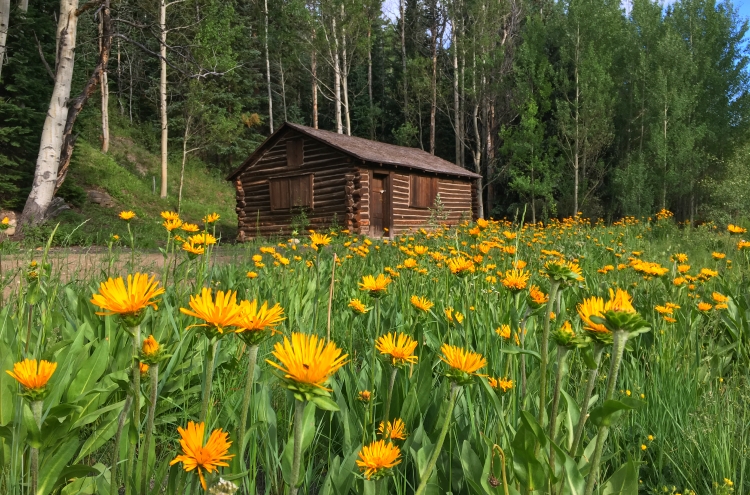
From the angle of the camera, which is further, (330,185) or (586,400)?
(330,185)

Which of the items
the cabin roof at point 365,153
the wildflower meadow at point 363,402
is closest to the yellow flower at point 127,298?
the wildflower meadow at point 363,402

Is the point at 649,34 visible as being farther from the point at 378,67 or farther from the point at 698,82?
the point at 378,67

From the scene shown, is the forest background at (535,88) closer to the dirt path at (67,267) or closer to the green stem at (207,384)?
the dirt path at (67,267)

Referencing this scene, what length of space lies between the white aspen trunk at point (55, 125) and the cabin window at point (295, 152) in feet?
22.2

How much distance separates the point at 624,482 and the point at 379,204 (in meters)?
14.6

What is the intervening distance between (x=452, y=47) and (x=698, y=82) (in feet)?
40.0

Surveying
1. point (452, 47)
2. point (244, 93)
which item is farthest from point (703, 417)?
point (244, 93)

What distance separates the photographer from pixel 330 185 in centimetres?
1485

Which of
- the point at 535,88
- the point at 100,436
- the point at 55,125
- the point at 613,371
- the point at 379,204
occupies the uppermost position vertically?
the point at 535,88

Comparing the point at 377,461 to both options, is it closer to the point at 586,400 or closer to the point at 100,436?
the point at 586,400

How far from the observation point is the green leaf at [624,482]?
0.93m

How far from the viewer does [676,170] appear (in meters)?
19.6

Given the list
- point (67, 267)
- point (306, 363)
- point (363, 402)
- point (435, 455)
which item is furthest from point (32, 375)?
point (67, 267)

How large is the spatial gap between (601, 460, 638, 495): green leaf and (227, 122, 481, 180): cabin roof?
509 inches
